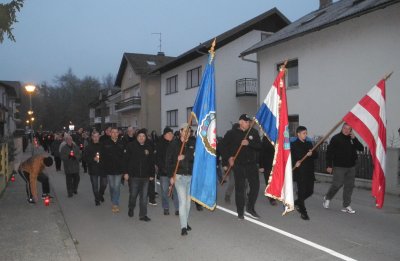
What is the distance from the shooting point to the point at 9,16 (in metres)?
8.15

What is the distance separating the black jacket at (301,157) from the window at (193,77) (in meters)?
21.2

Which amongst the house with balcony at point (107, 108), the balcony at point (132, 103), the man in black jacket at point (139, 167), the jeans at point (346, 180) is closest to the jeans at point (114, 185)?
the man in black jacket at point (139, 167)

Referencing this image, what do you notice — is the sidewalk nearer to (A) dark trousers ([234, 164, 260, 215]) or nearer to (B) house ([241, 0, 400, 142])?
(A) dark trousers ([234, 164, 260, 215])

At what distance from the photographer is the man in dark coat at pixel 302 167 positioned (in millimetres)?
7680

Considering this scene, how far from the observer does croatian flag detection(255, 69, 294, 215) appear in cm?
708

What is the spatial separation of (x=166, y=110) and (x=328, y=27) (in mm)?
19579

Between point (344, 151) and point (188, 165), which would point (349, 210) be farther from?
point (188, 165)

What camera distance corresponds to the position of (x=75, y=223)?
7629 mm

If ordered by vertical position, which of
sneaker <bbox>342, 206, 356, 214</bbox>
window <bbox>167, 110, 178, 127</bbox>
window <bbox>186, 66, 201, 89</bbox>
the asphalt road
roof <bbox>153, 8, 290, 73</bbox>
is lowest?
the asphalt road

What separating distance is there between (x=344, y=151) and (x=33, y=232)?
5.96 m

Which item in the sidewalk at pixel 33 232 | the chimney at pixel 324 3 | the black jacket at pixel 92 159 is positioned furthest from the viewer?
the chimney at pixel 324 3

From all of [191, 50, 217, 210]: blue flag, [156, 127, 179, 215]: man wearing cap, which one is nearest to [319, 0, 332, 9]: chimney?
[156, 127, 179, 215]: man wearing cap

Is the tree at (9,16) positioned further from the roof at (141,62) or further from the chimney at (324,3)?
the roof at (141,62)

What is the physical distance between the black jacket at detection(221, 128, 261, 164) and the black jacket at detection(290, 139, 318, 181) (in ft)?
2.57
